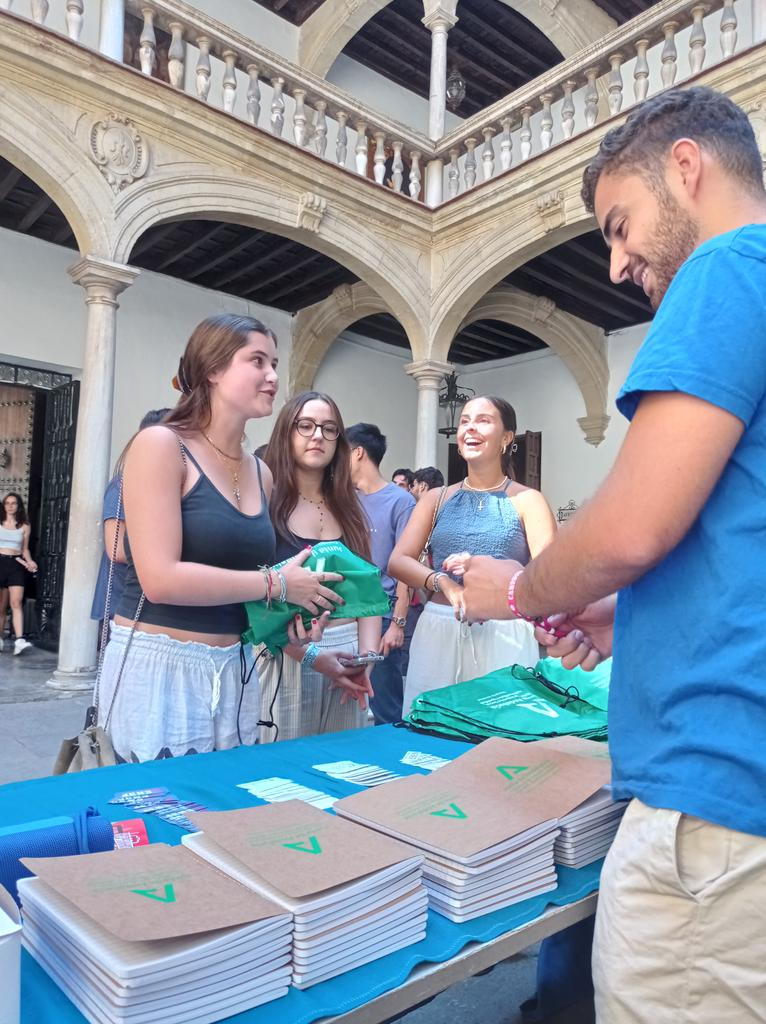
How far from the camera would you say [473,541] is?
9.38 ft

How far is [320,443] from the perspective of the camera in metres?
2.61

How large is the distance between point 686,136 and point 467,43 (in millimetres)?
11226

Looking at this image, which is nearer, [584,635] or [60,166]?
[584,635]

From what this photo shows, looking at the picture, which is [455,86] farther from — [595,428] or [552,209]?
[595,428]

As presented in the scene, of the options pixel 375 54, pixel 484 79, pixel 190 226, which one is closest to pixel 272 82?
pixel 190 226

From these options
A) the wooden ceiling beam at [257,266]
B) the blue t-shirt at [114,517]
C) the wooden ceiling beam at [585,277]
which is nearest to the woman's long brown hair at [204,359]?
the blue t-shirt at [114,517]

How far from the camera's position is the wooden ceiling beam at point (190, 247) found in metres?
8.62

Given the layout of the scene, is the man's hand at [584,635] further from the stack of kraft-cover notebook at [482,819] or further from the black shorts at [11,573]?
the black shorts at [11,573]

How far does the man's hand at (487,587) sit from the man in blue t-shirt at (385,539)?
212 centimetres

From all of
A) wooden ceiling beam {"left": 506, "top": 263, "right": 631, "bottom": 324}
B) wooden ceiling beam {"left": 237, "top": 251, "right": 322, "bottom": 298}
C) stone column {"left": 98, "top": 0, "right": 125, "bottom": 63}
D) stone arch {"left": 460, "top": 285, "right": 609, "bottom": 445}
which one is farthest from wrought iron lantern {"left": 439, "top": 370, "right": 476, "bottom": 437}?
stone column {"left": 98, "top": 0, "right": 125, "bottom": 63}

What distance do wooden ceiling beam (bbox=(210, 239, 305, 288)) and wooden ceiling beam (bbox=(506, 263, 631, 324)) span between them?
Answer: 283 centimetres

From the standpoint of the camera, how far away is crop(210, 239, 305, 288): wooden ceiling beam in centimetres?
920

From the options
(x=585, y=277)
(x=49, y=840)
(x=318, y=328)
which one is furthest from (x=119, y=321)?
(x=49, y=840)

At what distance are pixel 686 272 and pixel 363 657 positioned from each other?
158 cm
